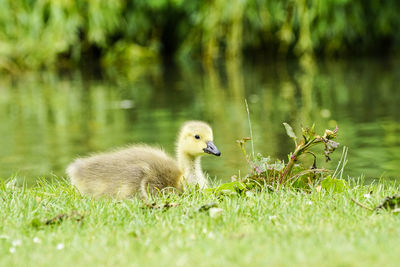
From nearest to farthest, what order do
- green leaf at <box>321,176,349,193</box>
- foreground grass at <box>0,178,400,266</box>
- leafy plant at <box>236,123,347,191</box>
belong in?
foreground grass at <box>0,178,400,266</box>, green leaf at <box>321,176,349,193</box>, leafy plant at <box>236,123,347,191</box>

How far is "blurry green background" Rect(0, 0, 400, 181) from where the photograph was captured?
988cm

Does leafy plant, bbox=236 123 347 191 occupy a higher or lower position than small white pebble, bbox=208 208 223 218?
higher

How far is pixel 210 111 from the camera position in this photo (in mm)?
12547

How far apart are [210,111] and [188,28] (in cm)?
1040

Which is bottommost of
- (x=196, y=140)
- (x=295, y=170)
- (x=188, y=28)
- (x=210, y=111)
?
(x=210, y=111)

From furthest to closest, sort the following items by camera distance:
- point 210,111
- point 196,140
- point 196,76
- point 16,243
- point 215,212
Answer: point 196,76
point 210,111
point 196,140
point 215,212
point 16,243

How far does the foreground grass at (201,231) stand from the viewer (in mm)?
3701

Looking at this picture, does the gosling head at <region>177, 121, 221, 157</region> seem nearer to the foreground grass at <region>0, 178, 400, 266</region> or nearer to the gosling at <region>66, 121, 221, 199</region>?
the gosling at <region>66, 121, 221, 199</region>

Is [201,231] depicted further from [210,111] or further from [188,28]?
[188,28]

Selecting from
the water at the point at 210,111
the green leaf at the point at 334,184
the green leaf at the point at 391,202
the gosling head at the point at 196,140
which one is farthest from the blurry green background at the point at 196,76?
the green leaf at the point at 391,202

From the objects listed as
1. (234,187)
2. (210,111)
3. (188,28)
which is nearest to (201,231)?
(234,187)

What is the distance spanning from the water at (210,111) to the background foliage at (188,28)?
0.86 m

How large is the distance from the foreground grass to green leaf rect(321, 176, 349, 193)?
117 millimetres

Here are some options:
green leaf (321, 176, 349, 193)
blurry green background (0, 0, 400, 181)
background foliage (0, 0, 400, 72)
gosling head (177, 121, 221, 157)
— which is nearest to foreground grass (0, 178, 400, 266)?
green leaf (321, 176, 349, 193)
